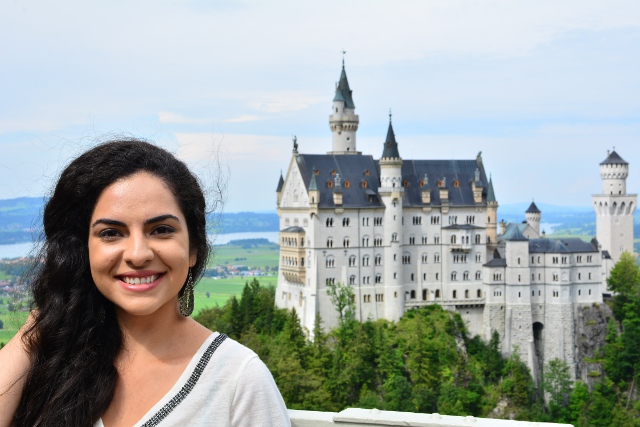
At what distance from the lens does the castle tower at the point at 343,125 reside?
228 feet

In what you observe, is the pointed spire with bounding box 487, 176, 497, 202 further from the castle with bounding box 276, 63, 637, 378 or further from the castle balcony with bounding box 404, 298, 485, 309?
the castle balcony with bounding box 404, 298, 485, 309

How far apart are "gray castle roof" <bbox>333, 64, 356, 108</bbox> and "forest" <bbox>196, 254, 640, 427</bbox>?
15.5 m

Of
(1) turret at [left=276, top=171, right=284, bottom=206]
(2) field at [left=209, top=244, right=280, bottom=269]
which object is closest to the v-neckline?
(1) turret at [left=276, top=171, right=284, bottom=206]

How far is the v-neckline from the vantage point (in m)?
3.92

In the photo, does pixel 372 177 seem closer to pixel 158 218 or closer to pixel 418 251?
pixel 418 251

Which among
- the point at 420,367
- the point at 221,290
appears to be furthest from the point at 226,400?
the point at 221,290

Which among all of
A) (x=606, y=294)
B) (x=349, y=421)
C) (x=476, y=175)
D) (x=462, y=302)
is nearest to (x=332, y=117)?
(x=476, y=175)

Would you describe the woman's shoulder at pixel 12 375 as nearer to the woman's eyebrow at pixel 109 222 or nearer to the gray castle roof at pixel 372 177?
the woman's eyebrow at pixel 109 222

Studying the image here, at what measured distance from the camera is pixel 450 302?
65.0 m

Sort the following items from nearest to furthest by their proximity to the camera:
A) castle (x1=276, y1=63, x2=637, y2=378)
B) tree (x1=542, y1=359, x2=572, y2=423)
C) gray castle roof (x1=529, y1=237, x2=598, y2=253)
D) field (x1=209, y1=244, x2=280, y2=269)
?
castle (x1=276, y1=63, x2=637, y2=378) < tree (x1=542, y1=359, x2=572, y2=423) < gray castle roof (x1=529, y1=237, x2=598, y2=253) < field (x1=209, y1=244, x2=280, y2=269)

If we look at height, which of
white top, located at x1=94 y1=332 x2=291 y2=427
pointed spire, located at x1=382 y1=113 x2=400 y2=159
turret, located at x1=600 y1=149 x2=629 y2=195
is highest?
turret, located at x1=600 y1=149 x2=629 y2=195

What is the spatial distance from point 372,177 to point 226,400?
60722 millimetres

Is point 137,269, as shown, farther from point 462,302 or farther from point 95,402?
point 462,302

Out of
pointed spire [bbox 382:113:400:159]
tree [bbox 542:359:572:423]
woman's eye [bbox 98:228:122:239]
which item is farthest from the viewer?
pointed spire [bbox 382:113:400:159]
